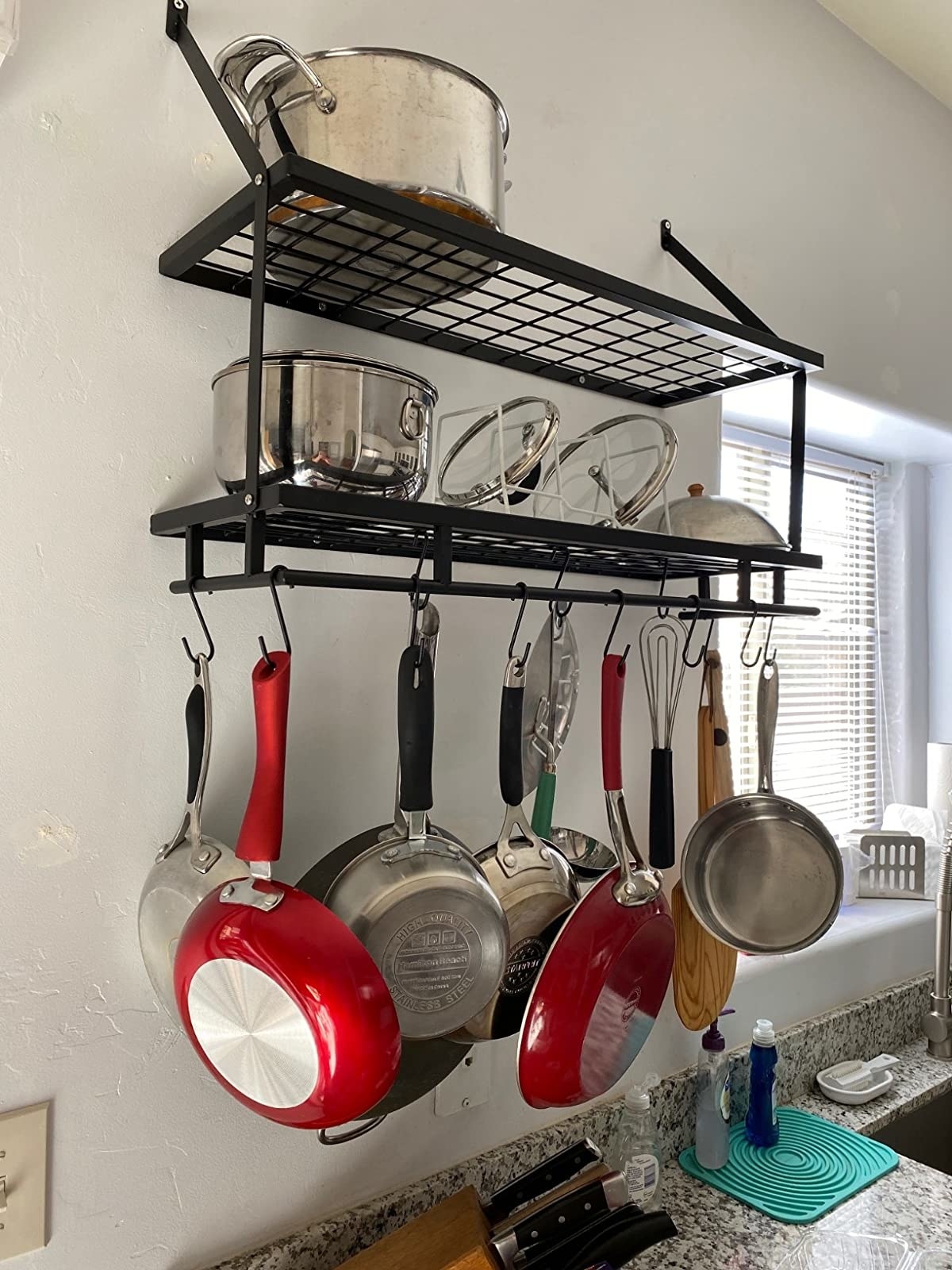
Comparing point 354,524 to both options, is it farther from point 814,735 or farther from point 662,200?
point 814,735

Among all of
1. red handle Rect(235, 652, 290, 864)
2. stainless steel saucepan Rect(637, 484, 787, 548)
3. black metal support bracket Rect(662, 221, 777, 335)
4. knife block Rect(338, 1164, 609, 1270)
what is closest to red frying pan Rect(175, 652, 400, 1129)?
red handle Rect(235, 652, 290, 864)

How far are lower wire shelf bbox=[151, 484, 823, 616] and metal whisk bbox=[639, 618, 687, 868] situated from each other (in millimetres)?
120

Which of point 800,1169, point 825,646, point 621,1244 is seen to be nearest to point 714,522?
point 621,1244

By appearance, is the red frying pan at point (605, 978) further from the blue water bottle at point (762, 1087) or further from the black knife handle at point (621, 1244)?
the blue water bottle at point (762, 1087)

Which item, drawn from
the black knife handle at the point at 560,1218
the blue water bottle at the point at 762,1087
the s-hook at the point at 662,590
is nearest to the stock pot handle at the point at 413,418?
the s-hook at the point at 662,590

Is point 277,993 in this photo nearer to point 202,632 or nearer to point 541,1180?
point 202,632

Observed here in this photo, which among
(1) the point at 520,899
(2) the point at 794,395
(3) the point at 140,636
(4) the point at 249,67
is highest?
(4) the point at 249,67

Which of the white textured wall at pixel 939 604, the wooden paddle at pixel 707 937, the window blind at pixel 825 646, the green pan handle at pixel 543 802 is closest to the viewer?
the green pan handle at pixel 543 802

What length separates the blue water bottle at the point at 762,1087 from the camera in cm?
135

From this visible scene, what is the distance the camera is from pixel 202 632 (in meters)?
0.92

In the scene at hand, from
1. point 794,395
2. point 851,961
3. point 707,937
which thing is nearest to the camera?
point 794,395

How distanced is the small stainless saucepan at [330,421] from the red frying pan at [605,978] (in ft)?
1.35

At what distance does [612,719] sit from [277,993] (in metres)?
0.46

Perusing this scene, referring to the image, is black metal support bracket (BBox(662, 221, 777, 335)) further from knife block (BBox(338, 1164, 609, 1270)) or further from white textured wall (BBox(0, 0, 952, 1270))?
knife block (BBox(338, 1164, 609, 1270))
